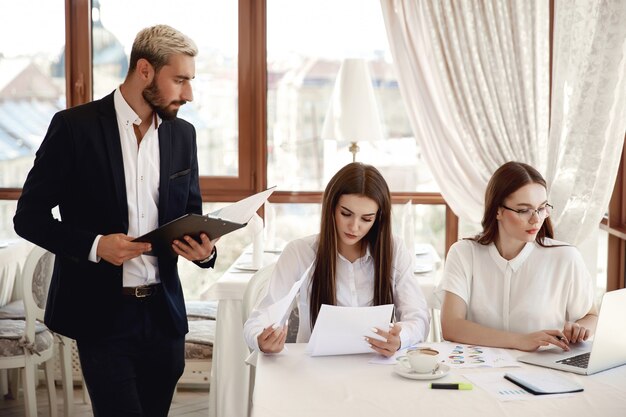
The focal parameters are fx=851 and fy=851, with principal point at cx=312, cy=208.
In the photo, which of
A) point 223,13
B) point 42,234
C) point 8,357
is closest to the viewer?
point 42,234

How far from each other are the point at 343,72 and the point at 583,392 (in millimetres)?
2539

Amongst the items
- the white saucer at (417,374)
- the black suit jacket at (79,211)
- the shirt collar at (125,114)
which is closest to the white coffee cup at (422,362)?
the white saucer at (417,374)

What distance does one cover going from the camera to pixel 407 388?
198cm

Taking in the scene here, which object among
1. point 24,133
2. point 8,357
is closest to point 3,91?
point 24,133

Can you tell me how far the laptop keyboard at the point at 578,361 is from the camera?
7.06ft

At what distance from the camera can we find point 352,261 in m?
2.57

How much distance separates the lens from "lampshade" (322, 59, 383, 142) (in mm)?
4172

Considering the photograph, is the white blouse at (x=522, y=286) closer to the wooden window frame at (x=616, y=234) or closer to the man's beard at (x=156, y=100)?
the man's beard at (x=156, y=100)

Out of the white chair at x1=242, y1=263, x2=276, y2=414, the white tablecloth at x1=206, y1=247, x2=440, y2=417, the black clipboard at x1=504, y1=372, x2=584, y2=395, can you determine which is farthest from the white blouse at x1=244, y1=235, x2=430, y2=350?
the white tablecloth at x1=206, y1=247, x2=440, y2=417

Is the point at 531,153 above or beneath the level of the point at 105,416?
above

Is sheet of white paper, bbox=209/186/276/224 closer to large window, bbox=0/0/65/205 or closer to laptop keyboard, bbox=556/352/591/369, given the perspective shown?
laptop keyboard, bbox=556/352/591/369

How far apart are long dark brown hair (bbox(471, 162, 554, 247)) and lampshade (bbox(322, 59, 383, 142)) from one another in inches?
61.7

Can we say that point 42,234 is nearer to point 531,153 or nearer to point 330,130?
point 330,130

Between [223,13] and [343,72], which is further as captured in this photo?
[223,13]
